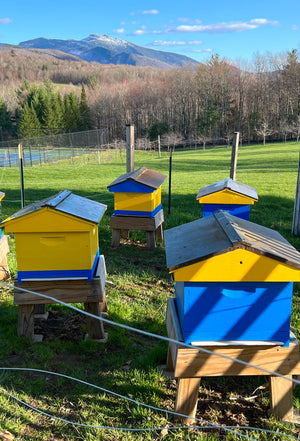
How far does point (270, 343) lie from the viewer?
293 centimetres

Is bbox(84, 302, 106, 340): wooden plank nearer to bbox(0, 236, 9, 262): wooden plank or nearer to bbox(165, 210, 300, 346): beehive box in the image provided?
bbox(165, 210, 300, 346): beehive box

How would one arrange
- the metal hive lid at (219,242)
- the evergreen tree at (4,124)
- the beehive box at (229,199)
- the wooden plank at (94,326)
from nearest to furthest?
1. the metal hive lid at (219,242)
2. the wooden plank at (94,326)
3. the beehive box at (229,199)
4. the evergreen tree at (4,124)

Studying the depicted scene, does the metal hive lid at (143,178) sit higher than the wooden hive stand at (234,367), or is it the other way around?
the metal hive lid at (143,178)

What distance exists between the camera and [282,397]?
9.89 feet

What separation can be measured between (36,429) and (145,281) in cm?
322

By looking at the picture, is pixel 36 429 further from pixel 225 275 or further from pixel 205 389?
pixel 225 275

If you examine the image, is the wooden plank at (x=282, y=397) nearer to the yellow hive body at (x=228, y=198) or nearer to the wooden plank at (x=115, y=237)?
the yellow hive body at (x=228, y=198)

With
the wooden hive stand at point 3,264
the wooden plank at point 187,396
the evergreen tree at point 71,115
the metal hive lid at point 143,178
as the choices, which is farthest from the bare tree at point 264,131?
the wooden plank at point 187,396

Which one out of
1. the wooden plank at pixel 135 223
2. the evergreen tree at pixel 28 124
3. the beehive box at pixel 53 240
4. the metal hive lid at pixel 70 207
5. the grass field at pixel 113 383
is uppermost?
the evergreen tree at pixel 28 124

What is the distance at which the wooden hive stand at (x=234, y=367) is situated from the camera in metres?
2.95

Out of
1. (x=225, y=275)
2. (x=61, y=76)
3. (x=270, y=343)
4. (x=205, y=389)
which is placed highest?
(x=61, y=76)

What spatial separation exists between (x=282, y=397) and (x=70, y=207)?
2.67 m

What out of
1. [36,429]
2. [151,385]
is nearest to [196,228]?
[151,385]

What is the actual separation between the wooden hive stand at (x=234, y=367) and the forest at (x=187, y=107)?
54.8 metres
